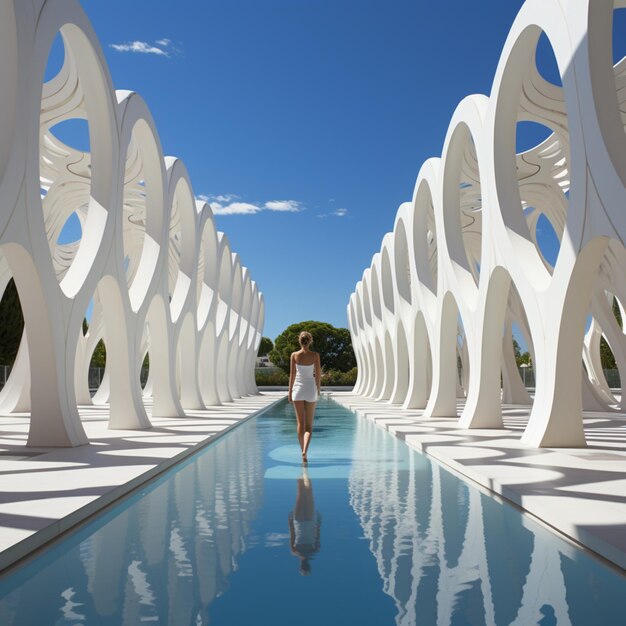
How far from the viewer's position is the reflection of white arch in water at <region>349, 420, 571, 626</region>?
3430 mm

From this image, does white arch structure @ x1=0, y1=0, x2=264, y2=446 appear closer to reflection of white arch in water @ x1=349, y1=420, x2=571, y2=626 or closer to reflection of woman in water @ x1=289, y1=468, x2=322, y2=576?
reflection of woman in water @ x1=289, y1=468, x2=322, y2=576

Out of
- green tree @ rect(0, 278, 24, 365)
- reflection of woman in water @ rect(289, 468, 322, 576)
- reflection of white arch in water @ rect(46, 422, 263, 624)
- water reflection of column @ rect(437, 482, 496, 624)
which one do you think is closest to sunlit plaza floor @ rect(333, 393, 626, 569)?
water reflection of column @ rect(437, 482, 496, 624)

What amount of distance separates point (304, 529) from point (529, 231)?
9813 millimetres

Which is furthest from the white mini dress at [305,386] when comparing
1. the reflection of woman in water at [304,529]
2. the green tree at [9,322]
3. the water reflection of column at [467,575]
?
the green tree at [9,322]

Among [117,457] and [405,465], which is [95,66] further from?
[405,465]

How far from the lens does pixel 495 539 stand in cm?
480

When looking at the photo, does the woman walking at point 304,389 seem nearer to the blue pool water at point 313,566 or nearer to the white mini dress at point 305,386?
the white mini dress at point 305,386

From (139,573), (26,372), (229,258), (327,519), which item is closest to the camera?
(139,573)

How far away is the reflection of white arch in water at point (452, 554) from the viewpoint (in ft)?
11.3

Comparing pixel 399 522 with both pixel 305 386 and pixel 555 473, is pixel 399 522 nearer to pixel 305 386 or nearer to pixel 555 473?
pixel 555 473

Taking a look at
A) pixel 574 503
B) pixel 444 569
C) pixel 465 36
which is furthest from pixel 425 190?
pixel 444 569

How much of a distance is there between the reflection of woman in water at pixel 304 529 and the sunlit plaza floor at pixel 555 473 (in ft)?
5.63

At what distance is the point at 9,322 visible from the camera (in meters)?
34.8

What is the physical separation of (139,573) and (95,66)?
32.3 feet
